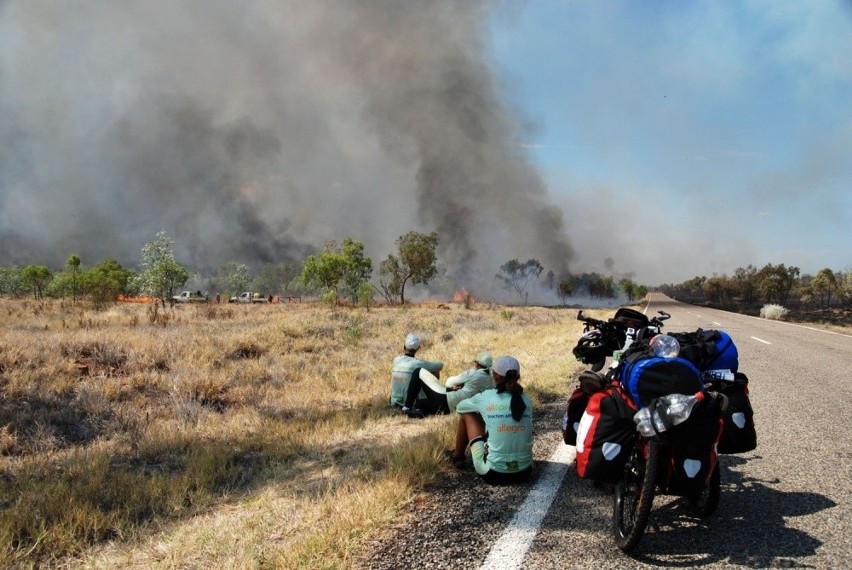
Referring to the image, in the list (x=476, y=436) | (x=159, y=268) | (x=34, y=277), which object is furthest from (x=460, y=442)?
(x=34, y=277)

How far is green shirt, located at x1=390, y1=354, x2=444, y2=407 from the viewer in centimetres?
741

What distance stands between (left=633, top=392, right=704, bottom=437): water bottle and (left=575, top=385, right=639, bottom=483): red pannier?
154 mm

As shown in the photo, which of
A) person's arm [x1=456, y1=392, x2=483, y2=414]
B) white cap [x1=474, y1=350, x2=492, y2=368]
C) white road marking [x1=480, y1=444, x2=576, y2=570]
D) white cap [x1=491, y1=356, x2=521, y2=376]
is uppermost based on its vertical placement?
white cap [x1=491, y1=356, x2=521, y2=376]

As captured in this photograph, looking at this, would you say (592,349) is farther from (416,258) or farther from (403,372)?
(416,258)

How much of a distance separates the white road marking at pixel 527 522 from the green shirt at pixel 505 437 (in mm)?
252

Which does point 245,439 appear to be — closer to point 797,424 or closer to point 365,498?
point 365,498

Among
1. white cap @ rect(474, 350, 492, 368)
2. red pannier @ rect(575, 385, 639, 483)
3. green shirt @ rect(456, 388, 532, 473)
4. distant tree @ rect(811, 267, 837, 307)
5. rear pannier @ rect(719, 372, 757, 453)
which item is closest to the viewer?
red pannier @ rect(575, 385, 639, 483)

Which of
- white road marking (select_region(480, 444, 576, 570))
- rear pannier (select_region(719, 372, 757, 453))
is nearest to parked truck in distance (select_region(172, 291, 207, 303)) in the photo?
white road marking (select_region(480, 444, 576, 570))

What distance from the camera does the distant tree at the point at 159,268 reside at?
130ft

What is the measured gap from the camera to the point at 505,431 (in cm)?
414

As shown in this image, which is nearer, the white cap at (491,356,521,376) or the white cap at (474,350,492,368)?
the white cap at (491,356,521,376)

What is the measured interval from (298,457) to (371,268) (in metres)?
72.0

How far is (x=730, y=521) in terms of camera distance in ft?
11.6

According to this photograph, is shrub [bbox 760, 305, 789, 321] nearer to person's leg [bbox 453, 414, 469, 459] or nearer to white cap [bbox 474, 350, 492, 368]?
white cap [bbox 474, 350, 492, 368]
